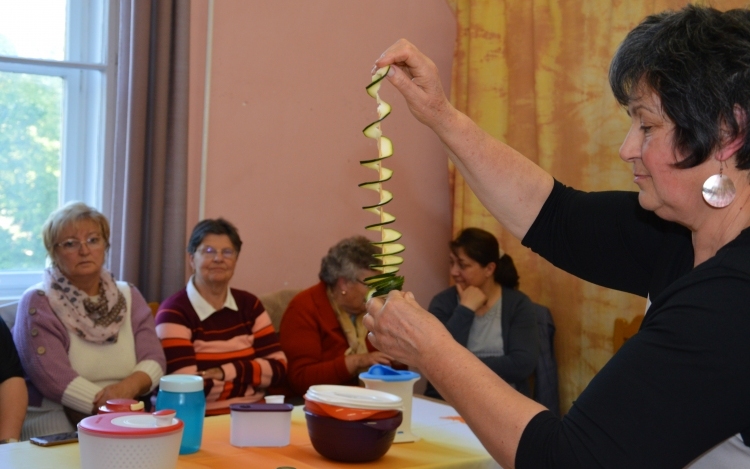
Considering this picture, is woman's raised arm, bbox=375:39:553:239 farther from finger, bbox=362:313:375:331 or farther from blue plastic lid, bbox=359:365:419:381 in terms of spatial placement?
blue plastic lid, bbox=359:365:419:381

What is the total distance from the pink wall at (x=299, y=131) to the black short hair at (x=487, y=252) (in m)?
0.60

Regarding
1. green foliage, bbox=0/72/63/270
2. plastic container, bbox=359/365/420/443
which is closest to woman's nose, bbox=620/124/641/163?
plastic container, bbox=359/365/420/443

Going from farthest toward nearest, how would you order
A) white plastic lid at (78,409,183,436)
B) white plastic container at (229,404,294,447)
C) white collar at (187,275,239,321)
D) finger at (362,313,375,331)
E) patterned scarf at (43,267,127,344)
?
1. white collar at (187,275,239,321)
2. patterned scarf at (43,267,127,344)
3. white plastic container at (229,404,294,447)
4. white plastic lid at (78,409,183,436)
5. finger at (362,313,375,331)

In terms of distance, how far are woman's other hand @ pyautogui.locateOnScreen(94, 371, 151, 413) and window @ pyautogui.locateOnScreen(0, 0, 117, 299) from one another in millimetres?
854

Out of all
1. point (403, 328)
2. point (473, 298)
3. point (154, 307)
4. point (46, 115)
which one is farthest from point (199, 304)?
point (403, 328)

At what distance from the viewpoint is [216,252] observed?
3197mm

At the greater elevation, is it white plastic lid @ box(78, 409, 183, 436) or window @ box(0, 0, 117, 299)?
window @ box(0, 0, 117, 299)

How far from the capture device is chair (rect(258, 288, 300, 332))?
3.56m

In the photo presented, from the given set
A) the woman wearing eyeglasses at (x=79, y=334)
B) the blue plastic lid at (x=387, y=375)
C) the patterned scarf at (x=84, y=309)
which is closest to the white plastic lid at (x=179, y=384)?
the blue plastic lid at (x=387, y=375)

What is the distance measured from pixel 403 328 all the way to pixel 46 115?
2765 millimetres

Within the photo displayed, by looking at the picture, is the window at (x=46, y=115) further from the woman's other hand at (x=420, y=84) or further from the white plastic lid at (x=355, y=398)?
the woman's other hand at (x=420, y=84)

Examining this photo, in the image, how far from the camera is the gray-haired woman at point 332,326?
328 cm

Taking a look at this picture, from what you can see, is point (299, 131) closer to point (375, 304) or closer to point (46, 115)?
point (46, 115)

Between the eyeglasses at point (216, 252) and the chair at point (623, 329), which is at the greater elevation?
the eyeglasses at point (216, 252)
